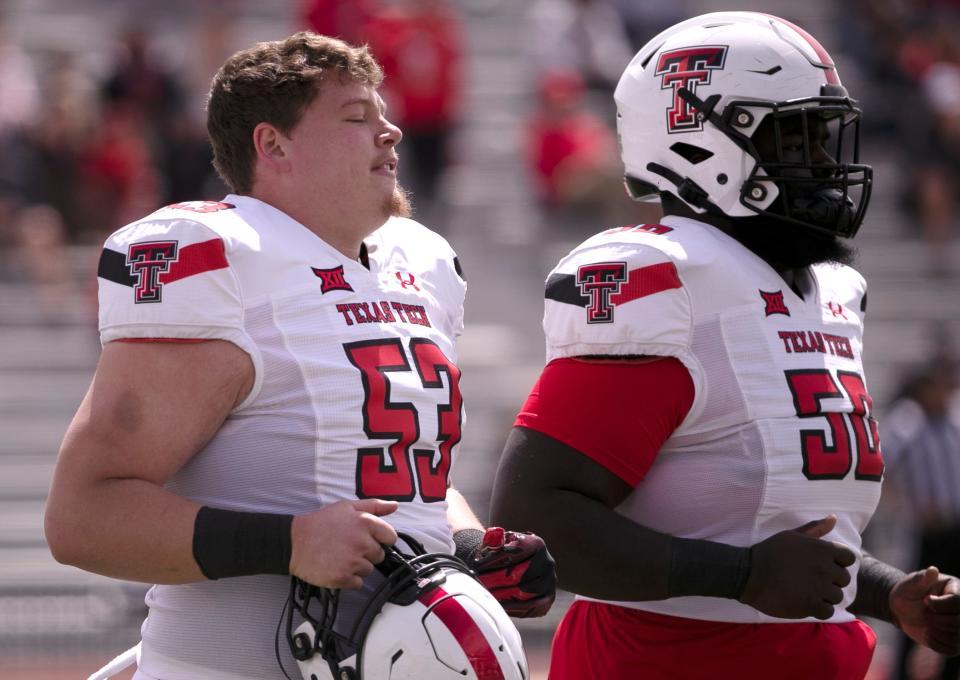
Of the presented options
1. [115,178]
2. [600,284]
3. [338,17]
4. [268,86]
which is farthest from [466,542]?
[338,17]

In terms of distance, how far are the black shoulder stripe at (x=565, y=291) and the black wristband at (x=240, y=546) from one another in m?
0.78

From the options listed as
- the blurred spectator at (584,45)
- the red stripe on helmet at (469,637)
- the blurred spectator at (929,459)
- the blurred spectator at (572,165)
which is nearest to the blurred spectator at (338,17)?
the blurred spectator at (572,165)

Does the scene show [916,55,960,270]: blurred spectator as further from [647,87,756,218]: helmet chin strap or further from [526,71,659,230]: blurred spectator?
[647,87,756,218]: helmet chin strap

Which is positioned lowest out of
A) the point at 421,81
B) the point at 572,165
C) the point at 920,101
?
the point at 572,165

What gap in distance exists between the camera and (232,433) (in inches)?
104

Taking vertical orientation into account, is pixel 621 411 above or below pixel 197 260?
below

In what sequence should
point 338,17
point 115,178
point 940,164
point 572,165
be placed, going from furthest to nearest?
1. point 940,164
2. point 572,165
3. point 338,17
4. point 115,178

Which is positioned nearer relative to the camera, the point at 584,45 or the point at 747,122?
the point at 747,122

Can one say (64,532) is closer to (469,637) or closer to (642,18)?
(469,637)

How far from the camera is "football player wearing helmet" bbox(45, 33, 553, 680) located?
2488 millimetres

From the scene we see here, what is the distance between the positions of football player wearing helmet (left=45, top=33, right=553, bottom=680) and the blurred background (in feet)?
17.7

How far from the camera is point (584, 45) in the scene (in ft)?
39.1

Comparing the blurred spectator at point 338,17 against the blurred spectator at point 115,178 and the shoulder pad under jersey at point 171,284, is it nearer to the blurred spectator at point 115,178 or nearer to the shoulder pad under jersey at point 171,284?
the blurred spectator at point 115,178

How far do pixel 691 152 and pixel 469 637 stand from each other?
122 centimetres
